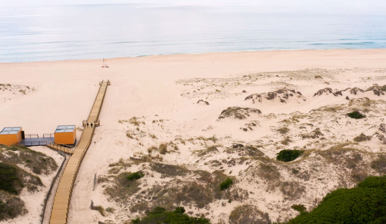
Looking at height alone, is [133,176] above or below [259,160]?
below

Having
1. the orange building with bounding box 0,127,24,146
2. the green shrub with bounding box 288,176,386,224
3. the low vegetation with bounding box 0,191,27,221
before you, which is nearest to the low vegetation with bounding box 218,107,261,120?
the green shrub with bounding box 288,176,386,224

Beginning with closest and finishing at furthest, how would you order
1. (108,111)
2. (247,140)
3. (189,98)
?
(247,140) < (108,111) < (189,98)

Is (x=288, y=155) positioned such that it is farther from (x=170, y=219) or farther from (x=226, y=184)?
(x=170, y=219)

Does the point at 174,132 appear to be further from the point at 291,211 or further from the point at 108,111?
the point at 291,211

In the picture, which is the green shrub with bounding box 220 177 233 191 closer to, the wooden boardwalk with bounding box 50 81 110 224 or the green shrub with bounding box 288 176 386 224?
the green shrub with bounding box 288 176 386 224

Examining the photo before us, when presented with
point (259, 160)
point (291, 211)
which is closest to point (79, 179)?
point (259, 160)

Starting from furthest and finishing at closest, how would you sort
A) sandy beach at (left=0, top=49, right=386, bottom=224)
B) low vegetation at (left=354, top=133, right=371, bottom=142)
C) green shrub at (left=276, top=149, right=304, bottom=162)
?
low vegetation at (left=354, top=133, right=371, bottom=142)
green shrub at (left=276, top=149, right=304, bottom=162)
sandy beach at (left=0, top=49, right=386, bottom=224)
